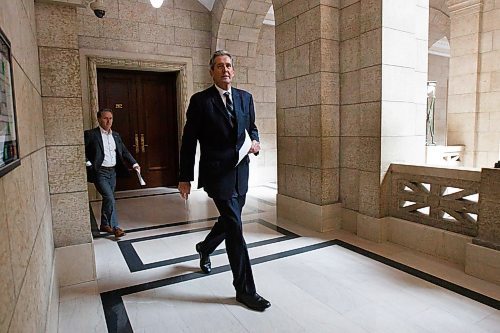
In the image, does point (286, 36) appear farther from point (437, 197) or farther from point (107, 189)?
point (107, 189)

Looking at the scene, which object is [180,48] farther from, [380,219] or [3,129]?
[3,129]

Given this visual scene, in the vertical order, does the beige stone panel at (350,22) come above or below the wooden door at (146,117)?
above

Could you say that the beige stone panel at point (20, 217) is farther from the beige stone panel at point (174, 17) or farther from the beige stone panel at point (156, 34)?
the beige stone panel at point (174, 17)

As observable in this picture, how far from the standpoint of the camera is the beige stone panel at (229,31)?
6189 millimetres

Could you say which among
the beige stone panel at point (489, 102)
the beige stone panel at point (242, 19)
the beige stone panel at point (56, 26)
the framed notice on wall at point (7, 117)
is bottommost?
the framed notice on wall at point (7, 117)

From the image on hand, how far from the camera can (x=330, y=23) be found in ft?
11.7

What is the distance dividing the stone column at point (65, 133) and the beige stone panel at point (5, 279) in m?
1.65

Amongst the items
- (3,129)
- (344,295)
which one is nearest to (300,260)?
(344,295)

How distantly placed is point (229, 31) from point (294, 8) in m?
2.68

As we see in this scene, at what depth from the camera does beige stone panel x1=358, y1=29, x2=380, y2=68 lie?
10.5 feet

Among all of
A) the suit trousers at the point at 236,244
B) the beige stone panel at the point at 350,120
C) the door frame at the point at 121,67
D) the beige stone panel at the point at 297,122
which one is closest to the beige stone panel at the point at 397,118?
the beige stone panel at the point at 350,120

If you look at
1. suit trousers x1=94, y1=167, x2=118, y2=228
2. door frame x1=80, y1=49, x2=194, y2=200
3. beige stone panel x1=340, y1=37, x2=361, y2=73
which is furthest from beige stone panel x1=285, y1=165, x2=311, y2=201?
door frame x1=80, y1=49, x2=194, y2=200

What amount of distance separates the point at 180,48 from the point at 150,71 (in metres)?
0.71

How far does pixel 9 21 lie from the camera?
3.92 ft
